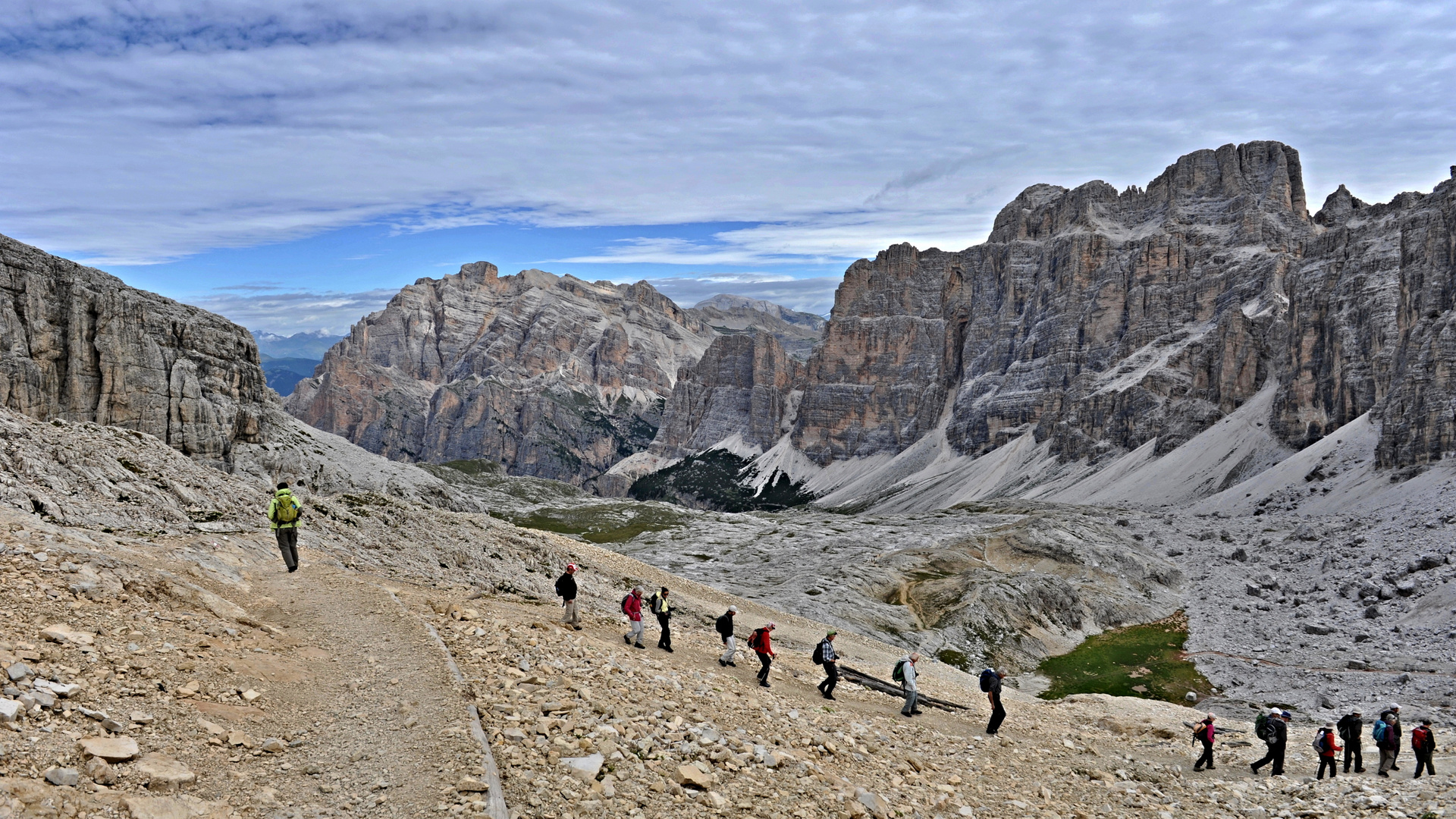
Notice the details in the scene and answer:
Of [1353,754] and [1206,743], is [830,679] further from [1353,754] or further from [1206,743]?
[1353,754]

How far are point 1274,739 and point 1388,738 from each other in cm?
324

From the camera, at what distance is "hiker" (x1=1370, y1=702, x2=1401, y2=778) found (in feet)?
92.9

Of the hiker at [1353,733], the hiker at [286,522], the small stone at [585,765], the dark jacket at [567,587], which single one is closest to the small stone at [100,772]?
the small stone at [585,765]

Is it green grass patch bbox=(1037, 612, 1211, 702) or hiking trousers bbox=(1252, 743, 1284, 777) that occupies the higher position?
hiking trousers bbox=(1252, 743, 1284, 777)

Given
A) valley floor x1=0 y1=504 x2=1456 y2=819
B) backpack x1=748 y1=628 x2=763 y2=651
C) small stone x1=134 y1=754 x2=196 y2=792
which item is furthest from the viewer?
backpack x1=748 y1=628 x2=763 y2=651

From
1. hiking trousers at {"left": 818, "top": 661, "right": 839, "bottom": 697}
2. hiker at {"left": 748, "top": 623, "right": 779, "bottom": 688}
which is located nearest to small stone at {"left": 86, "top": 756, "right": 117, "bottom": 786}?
hiker at {"left": 748, "top": 623, "right": 779, "bottom": 688}

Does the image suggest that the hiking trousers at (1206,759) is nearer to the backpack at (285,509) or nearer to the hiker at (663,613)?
the hiker at (663,613)

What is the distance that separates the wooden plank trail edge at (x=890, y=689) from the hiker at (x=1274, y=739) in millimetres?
9300

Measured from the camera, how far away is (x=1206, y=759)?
98.5 feet

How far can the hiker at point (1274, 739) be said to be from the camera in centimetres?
2895

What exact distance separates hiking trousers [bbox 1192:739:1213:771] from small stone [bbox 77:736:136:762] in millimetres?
29935

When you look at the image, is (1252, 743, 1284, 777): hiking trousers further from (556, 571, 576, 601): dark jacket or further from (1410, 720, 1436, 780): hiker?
(556, 571, 576, 601): dark jacket

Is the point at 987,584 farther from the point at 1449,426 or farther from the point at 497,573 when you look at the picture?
the point at 1449,426

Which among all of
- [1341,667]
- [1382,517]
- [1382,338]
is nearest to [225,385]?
[1341,667]
